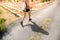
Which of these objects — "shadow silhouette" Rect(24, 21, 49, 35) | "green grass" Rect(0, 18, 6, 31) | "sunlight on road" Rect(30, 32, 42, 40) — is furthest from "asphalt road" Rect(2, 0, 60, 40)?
"green grass" Rect(0, 18, 6, 31)

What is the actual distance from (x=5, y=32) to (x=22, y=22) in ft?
3.09

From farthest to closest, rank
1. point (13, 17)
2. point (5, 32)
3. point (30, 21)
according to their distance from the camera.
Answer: point (13, 17)
point (30, 21)
point (5, 32)

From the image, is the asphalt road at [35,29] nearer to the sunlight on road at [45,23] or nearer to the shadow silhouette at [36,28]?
the shadow silhouette at [36,28]

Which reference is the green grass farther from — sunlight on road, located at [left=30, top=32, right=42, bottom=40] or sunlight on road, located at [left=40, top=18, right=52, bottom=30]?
sunlight on road, located at [left=40, top=18, right=52, bottom=30]

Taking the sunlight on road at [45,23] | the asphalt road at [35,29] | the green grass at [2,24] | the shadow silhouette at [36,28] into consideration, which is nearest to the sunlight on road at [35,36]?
the asphalt road at [35,29]

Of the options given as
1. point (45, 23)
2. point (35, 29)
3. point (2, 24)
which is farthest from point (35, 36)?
point (2, 24)

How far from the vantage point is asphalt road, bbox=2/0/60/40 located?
7020mm

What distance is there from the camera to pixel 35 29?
24.5 ft

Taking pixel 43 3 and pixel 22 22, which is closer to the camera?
pixel 22 22

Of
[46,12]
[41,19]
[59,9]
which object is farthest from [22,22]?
[59,9]

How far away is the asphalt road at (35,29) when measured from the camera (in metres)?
7.02

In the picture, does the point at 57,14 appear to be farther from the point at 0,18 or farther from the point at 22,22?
the point at 0,18

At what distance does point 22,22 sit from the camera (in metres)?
7.97

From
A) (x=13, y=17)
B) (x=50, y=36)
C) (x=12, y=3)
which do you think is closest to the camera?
(x=50, y=36)
